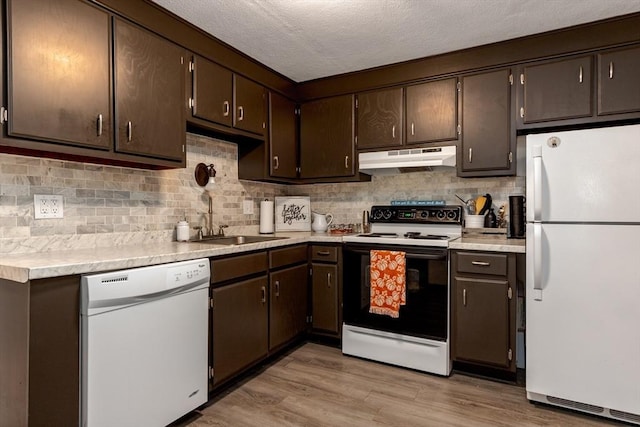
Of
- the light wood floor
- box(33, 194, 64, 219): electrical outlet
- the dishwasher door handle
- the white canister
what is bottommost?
the light wood floor

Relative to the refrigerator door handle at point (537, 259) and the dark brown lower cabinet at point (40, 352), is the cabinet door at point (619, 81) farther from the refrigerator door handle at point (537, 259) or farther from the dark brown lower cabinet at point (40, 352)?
the dark brown lower cabinet at point (40, 352)

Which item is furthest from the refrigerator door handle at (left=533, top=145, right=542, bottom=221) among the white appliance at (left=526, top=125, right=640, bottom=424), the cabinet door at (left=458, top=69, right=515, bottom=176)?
the cabinet door at (left=458, top=69, right=515, bottom=176)

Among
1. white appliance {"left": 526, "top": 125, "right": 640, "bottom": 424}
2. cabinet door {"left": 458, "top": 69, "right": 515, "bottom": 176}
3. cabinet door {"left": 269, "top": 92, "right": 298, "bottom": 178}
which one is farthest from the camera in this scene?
cabinet door {"left": 269, "top": 92, "right": 298, "bottom": 178}

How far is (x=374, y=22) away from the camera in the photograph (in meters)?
2.30

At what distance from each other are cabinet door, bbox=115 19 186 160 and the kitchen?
0.33m

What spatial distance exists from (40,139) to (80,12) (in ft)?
2.14

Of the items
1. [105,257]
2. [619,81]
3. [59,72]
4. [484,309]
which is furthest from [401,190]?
[59,72]

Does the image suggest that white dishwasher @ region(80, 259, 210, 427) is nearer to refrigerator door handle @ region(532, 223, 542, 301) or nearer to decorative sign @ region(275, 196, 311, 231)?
decorative sign @ region(275, 196, 311, 231)

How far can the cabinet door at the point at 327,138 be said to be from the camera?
319 cm

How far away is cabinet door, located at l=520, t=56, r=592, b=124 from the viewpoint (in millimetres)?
2359

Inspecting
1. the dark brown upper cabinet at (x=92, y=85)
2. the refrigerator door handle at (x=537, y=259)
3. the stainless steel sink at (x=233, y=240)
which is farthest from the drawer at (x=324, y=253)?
the refrigerator door handle at (x=537, y=259)

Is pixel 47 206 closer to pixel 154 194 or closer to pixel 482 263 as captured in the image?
pixel 154 194

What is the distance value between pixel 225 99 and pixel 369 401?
7.15 feet

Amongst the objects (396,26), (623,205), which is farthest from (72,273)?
(623,205)
